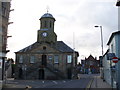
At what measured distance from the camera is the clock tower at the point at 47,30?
55.0 meters

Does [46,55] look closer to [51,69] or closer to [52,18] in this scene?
[51,69]

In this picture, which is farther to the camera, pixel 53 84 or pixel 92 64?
pixel 92 64

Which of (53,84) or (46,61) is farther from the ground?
(46,61)

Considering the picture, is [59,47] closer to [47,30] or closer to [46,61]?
[46,61]

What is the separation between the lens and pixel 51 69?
158 ft

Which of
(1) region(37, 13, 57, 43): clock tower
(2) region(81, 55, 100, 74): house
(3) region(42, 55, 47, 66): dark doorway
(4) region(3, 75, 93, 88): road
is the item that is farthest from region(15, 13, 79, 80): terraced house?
(2) region(81, 55, 100, 74): house

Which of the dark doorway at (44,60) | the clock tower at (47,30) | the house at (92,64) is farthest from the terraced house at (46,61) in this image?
the house at (92,64)

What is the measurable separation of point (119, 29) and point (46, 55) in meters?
33.2

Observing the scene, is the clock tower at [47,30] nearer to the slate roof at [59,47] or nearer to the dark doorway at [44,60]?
the slate roof at [59,47]

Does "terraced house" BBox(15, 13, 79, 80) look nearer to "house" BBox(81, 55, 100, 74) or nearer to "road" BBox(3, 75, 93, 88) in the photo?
"road" BBox(3, 75, 93, 88)

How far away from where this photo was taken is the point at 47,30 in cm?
5541

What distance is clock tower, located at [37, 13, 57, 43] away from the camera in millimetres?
55000

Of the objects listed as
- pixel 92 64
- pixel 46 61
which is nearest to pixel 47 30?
pixel 46 61

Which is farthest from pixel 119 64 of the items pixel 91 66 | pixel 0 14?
pixel 91 66
